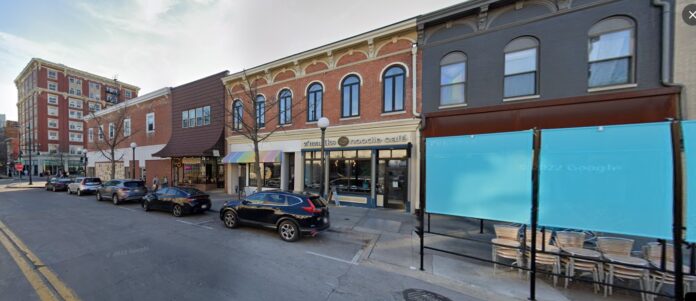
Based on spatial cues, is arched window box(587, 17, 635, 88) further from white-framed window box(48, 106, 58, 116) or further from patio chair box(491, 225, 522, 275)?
white-framed window box(48, 106, 58, 116)

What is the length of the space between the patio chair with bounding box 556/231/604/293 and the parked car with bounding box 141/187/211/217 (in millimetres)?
12313

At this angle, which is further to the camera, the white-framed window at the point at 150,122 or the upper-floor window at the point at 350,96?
the white-framed window at the point at 150,122

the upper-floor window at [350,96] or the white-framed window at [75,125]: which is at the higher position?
the white-framed window at [75,125]

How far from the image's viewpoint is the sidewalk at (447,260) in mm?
4547

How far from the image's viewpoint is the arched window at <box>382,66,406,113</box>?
11734 mm

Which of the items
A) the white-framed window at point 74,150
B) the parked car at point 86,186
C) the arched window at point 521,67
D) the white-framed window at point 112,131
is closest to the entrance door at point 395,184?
the arched window at point 521,67

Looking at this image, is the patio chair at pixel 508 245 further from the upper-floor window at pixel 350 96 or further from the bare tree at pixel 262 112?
the bare tree at pixel 262 112

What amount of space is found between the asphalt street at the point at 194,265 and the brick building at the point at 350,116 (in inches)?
185

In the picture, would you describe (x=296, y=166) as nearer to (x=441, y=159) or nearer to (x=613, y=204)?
(x=441, y=159)

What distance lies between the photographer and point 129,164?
24.8 m

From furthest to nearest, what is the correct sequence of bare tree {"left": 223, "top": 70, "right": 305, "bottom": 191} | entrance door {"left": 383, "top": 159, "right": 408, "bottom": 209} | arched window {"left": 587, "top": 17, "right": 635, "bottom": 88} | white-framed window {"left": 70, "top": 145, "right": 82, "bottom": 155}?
white-framed window {"left": 70, "top": 145, "right": 82, "bottom": 155} < bare tree {"left": 223, "top": 70, "right": 305, "bottom": 191} < entrance door {"left": 383, "top": 159, "right": 408, "bottom": 209} < arched window {"left": 587, "top": 17, "right": 635, "bottom": 88}

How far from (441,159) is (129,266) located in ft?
23.4

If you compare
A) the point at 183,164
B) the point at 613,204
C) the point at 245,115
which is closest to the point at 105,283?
the point at 613,204

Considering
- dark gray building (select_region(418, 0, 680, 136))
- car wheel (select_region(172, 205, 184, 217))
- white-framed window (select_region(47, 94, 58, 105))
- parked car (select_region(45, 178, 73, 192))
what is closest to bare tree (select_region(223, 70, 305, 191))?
car wheel (select_region(172, 205, 184, 217))
